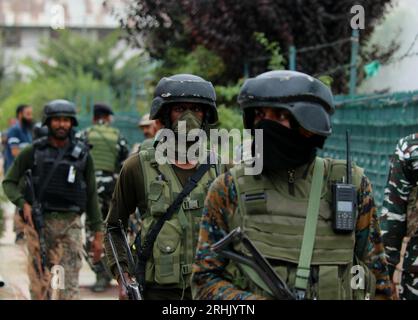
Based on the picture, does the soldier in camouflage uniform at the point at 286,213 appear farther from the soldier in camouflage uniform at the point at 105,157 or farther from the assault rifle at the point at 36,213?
the soldier in camouflage uniform at the point at 105,157

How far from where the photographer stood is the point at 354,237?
11.3 ft

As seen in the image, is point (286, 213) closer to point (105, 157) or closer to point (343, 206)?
point (343, 206)

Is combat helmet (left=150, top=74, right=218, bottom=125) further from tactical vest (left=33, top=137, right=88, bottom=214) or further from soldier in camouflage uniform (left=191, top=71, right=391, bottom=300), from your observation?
tactical vest (left=33, top=137, right=88, bottom=214)

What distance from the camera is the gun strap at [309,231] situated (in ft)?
10.7

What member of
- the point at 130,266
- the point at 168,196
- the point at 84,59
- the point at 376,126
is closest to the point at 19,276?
the point at 376,126

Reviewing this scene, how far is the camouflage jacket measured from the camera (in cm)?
337

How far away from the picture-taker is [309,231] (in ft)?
11.0

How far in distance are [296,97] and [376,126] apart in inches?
206

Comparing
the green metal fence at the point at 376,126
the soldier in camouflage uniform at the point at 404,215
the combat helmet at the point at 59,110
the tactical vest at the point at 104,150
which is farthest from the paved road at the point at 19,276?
the soldier in camouflage uniform at the point at 404,215

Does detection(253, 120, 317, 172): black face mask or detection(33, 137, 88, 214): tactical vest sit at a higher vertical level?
detection(253, 120, 317, 172): black face mask

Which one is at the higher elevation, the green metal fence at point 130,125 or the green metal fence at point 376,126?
the green metal fence at point 376,126

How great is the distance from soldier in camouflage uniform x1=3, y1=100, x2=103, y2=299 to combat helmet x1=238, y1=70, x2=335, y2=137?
4.87m

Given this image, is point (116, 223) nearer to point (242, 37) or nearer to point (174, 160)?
point (174, 160)

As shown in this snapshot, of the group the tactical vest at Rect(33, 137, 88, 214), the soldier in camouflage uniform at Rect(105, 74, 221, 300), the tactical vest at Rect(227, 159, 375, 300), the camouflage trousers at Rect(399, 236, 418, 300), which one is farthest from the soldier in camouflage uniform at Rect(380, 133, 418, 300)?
the tactical vest at Rect(33, 137, 88, 214)
